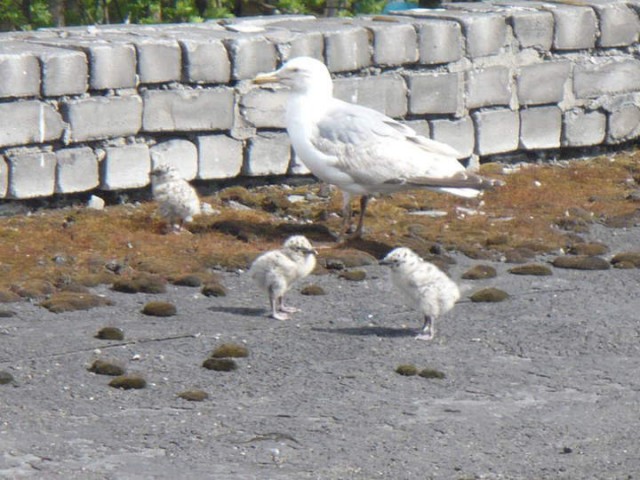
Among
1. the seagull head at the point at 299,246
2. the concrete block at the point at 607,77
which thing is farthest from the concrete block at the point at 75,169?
the concrete block at the point at 607,77

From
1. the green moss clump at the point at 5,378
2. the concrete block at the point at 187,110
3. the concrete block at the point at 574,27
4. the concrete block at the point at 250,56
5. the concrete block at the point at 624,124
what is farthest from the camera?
the concrete block at the point at 624,124

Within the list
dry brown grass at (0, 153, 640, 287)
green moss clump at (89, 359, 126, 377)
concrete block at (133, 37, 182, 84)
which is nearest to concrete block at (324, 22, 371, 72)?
dry brown grass at (0, 153, 640, 287)

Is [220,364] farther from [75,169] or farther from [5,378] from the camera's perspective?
[75,169]

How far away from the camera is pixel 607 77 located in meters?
10.2

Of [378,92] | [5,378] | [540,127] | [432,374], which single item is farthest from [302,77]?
[5,378]

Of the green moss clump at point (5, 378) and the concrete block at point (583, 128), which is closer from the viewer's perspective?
the green moss clump at point (5, 378)

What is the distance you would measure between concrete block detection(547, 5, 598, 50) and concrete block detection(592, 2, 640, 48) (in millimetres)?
56

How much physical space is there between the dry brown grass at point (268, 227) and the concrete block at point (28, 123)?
17.4 inches

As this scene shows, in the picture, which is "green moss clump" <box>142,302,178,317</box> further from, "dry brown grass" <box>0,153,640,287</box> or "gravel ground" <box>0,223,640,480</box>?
"dry brown grass" <box>0,153,640,287</box>

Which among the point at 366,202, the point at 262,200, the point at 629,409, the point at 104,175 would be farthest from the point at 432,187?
the point at 629,409

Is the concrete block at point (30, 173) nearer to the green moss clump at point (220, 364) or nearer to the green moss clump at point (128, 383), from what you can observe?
the green moss clump at point (220, 364)

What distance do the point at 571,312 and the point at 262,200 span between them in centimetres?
255

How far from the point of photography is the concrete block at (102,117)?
8281 mm

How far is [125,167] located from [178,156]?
34 centimetres
